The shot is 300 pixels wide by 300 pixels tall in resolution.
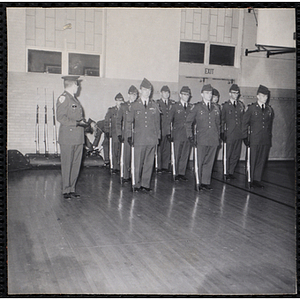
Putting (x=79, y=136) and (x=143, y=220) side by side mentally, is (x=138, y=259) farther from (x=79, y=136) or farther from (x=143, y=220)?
(x=79, y=136)

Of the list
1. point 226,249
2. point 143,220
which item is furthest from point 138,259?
point 143,220

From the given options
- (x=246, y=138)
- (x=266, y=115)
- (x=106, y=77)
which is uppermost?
(x=106, y=77)

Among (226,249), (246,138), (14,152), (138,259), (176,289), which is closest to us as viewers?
(176,289)

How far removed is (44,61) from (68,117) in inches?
177

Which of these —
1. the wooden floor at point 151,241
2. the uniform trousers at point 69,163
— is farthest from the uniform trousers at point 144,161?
the uniform trousers at point 69,163

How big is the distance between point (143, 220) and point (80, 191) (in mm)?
1851

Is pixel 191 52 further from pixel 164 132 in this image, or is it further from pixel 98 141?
pixel 98 141

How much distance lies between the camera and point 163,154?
25.9 feet

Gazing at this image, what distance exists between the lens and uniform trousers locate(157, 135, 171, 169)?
25.7ft

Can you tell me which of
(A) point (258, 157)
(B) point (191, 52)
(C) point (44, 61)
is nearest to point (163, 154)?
(A) point (258, 157)

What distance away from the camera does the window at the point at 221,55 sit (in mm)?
10336

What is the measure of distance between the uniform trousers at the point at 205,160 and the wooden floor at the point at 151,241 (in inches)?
13.2

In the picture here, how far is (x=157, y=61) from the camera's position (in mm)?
9625

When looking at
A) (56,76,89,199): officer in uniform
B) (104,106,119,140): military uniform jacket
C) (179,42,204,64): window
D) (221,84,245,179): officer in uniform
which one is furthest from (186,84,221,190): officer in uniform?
(179,42,204,64): window
